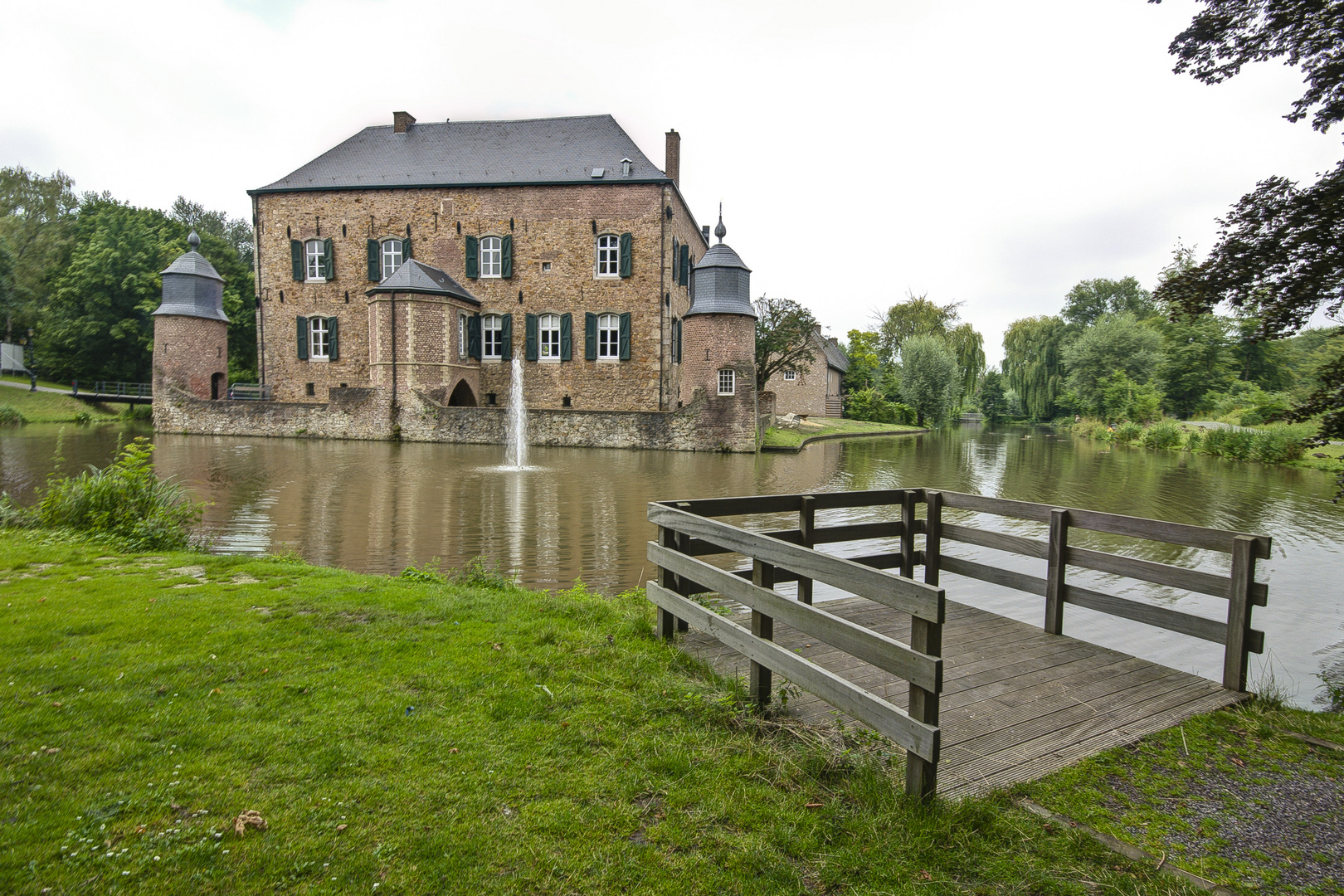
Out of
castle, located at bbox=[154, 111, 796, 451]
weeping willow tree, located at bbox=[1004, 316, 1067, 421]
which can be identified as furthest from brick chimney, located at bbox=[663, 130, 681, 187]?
weeping willow tree, located at bbox=[1004, 316, 1067, 421]

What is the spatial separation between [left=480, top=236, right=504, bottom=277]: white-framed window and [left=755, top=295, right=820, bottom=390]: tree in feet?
37.3

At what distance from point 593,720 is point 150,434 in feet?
94.7

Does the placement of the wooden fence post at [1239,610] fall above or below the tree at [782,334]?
below

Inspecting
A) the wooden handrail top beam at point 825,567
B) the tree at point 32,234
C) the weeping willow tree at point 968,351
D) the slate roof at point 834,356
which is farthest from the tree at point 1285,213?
the tree at point 32,234

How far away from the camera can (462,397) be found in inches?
1104

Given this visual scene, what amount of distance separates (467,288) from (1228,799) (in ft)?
95.1

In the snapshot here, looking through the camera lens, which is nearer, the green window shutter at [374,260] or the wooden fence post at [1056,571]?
the wooden fence post at [1056,571]

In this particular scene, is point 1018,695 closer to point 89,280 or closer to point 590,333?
point 590,333

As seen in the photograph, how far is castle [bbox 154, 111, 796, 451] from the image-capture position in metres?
25.5

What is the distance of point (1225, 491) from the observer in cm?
1555

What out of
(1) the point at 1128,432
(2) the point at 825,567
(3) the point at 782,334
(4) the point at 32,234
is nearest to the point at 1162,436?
(1) the point at 1128,432

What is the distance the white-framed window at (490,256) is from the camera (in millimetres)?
28734

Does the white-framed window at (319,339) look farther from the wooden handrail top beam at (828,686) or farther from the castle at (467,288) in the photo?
the wooden handrail top beam at (828,686)

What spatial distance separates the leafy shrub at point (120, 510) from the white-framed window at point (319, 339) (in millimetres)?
23866
